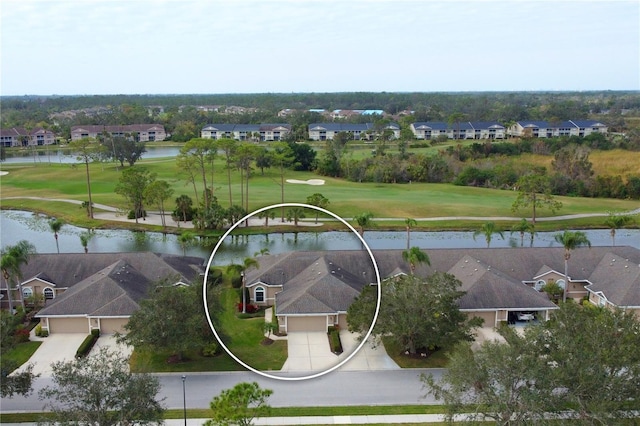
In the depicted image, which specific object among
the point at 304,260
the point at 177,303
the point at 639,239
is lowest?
the point at 639,239

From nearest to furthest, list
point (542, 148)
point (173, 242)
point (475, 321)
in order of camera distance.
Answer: point (475, 321)
point (173, 242)
point (542, 148)

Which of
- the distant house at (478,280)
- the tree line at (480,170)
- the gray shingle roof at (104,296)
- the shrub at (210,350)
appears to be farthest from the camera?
the tree line at (480,170)

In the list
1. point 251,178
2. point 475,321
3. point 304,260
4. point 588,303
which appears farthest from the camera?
point 251,178

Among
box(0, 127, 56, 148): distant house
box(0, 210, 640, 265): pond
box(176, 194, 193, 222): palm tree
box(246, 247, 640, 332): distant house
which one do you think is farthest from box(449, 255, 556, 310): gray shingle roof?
box(0, 127, 56, 148): distant house

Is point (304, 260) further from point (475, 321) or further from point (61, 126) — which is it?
point (61, 126)

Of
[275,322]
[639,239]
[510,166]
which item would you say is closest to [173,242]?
[275,322]

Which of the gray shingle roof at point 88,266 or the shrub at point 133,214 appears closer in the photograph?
the gray shingle roof at point 88,266

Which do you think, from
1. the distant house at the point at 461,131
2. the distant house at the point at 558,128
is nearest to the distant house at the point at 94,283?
the distant house at the point at 461,131

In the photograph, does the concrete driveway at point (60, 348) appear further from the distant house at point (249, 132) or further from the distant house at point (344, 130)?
the distant house at point (344, 130)
